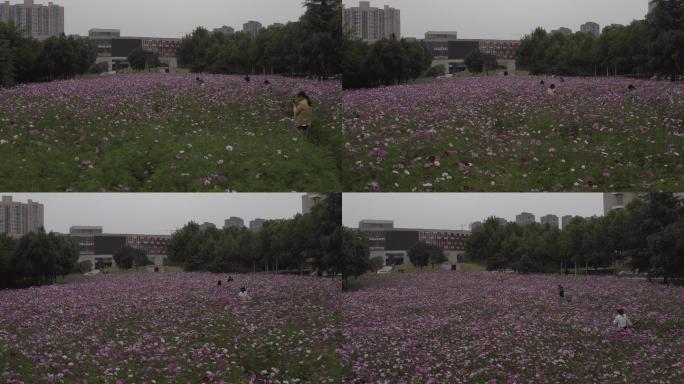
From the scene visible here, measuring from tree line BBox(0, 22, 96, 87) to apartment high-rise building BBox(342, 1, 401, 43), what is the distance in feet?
15.7

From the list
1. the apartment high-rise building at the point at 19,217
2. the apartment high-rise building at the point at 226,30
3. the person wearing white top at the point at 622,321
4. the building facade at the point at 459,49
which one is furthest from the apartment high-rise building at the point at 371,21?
the person wearing white top at the point at 622,321

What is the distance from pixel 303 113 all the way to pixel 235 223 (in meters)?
2.46

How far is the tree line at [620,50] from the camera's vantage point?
34.8 feet

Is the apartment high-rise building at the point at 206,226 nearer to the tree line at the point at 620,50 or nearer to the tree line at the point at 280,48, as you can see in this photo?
the tree line at the point at 280,48

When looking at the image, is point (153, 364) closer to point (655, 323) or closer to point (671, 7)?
point (655, 323)

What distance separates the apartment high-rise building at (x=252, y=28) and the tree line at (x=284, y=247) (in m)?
3.58

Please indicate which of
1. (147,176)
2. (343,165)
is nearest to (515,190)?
(343,165)

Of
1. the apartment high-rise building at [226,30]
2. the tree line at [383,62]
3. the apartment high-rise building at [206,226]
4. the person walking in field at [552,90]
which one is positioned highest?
the apartment high-rise building at [226,30]

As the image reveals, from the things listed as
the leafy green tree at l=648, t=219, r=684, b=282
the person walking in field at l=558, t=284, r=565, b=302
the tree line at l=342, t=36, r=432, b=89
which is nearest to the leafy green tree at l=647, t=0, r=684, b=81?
the leafy green tree at l=648, t=219, r=684, b=282

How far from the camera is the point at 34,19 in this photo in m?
10.4

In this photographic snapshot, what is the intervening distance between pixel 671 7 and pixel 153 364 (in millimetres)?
11371

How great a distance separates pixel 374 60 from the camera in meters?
10.7

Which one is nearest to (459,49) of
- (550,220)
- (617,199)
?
(550,220)

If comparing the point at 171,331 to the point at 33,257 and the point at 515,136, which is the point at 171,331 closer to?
the point at 33,257
